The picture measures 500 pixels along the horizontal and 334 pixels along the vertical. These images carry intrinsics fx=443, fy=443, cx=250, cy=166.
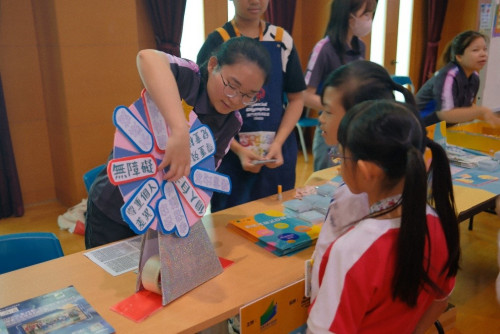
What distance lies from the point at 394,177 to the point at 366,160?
8cm

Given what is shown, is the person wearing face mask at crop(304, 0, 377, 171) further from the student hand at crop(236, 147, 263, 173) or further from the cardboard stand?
the cardboard stand

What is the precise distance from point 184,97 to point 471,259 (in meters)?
2.38

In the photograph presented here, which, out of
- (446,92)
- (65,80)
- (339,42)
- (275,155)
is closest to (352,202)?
(275,155)

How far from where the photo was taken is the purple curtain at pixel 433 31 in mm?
6086

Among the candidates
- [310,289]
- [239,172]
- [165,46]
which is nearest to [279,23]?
[165,46]

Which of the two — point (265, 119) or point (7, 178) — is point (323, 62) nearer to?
point (265, 119)

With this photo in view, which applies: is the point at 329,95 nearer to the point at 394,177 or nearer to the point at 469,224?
the point at 394,177

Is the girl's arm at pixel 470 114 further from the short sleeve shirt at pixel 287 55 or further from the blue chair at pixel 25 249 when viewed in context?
the blue chair at pixel 25 249

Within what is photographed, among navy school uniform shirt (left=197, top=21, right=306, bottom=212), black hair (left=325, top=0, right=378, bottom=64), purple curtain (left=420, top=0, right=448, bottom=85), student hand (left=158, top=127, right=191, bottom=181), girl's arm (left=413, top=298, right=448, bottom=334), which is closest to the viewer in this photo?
student hand (left=158, top=127, right=191, bottom=181)

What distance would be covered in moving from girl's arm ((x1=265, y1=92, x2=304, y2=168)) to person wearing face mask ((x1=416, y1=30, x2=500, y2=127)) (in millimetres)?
965

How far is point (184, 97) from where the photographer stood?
52.4 inches

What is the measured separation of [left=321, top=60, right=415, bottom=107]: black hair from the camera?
4.26 feet

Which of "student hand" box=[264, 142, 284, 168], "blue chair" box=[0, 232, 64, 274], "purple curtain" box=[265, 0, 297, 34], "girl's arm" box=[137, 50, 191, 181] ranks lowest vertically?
"blue chair" box=[0, 232, 64, 274]

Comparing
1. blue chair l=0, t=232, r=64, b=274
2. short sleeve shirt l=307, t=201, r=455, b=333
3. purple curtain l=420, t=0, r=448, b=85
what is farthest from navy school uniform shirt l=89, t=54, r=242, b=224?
purple curtain l=420, t=0, r=448, b=85
